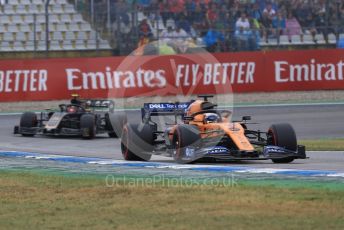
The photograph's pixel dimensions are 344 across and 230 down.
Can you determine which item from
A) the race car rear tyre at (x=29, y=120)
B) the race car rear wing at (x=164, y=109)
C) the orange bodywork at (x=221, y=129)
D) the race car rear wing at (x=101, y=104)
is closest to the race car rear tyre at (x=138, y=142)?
the orange bodywork at (x=221, y=129)

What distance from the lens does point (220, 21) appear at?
32.4 metres

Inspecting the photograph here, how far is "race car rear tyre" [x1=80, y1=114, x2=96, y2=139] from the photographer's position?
21.0 meters

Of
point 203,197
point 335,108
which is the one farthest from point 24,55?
point 203,197

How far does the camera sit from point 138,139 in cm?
1533

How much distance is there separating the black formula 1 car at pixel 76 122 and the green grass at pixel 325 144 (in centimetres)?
433

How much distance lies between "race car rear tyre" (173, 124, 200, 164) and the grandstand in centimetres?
1675

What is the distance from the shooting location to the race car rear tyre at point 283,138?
14.6m

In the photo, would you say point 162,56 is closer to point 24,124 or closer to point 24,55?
point 24,55

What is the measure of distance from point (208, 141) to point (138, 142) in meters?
1.28

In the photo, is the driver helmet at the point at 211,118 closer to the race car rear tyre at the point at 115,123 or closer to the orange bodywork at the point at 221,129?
the orange bodywork at the point at 221,129

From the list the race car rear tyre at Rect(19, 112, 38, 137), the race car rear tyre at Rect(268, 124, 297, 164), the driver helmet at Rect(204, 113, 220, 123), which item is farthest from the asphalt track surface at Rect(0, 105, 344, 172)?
the driver helmet at Rect(204, 113, 220, 123)

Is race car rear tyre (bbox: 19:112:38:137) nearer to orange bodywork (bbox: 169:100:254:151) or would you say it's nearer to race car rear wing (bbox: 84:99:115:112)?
race car rear wing (bbox: 84:99:115:112)

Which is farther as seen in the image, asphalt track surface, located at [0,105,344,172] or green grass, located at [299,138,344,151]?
green grass, located at [299,138,344,151]

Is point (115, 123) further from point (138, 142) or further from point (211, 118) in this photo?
point (211, 118)
